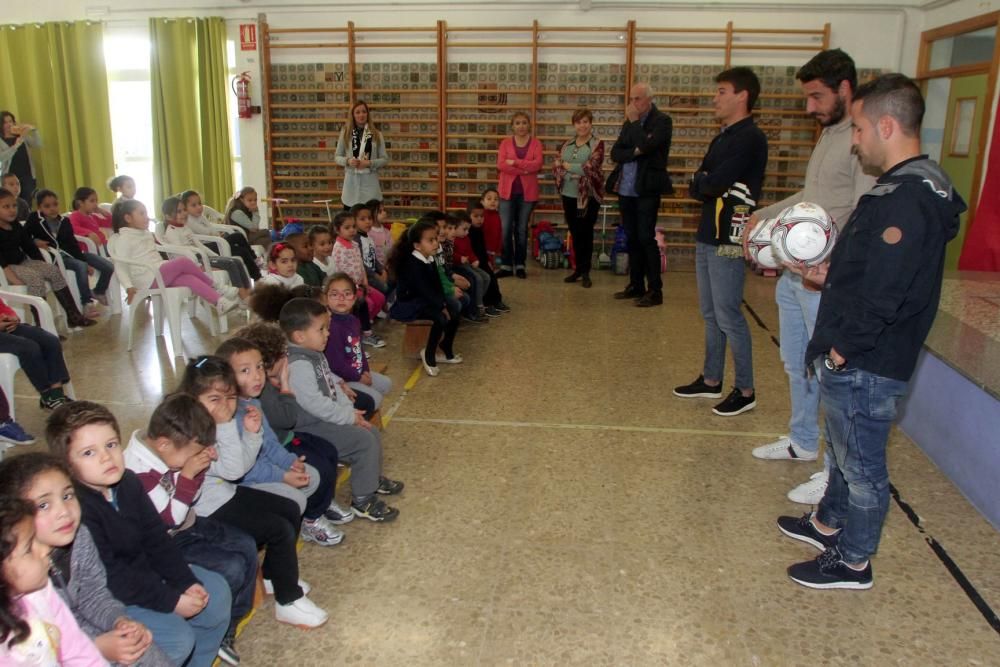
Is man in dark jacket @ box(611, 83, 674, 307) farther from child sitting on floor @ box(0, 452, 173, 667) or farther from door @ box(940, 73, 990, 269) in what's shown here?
child sitting on floor @ box(0, 452, 173, 667)

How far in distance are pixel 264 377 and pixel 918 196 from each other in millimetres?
1948

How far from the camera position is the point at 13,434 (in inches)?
123

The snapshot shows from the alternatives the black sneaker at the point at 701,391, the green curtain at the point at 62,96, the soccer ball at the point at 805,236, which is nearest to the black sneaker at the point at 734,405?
the black sneaker at the point at 701,391

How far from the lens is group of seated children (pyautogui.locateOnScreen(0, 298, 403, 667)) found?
1.40m

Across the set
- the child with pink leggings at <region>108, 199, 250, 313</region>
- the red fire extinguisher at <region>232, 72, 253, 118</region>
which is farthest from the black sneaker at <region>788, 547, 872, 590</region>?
the red fire extinguisher at <region>232, 72, 253, 118</region>

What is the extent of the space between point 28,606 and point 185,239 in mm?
4680

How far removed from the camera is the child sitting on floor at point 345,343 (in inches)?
126

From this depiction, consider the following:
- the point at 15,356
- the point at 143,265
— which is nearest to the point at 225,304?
the point at 143,265

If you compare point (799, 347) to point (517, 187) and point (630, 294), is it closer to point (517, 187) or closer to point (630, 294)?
point (630, 294)

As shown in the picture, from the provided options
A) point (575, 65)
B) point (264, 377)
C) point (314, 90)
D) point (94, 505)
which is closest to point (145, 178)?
point (314, 90)

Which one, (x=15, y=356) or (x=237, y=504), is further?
(x=15, y=356)

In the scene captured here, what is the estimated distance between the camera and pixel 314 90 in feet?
27.6

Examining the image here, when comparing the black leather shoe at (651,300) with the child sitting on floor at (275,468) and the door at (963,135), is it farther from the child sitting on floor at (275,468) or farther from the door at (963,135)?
the child sitting on floor at (275,468)

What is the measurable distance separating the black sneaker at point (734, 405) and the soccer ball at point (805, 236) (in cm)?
137
